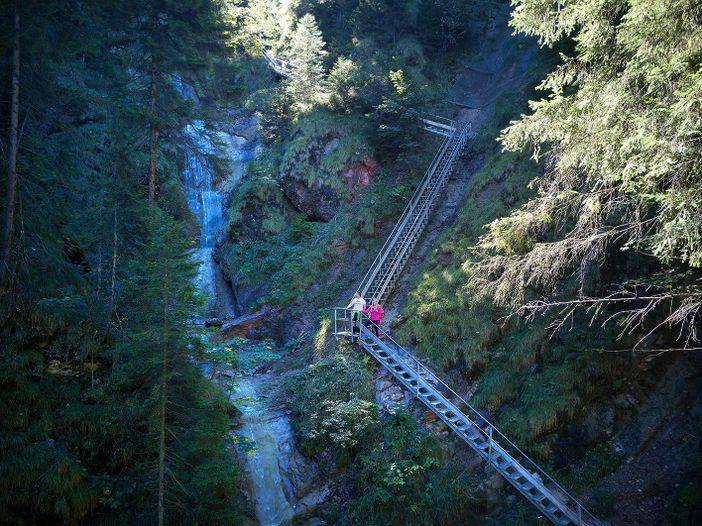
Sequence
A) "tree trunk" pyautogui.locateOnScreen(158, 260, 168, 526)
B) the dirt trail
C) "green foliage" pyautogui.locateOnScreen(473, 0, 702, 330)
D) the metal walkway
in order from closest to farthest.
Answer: "green foliage" pyautogui.locateOnScreen(473, 0, 702, 330) → "tree trunk" pyautogui.locateOnScreen(158, 260, 168, 526) → the metal walkway → the dirt trail

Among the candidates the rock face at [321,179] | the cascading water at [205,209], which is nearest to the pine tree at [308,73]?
the rock face at [321,179]

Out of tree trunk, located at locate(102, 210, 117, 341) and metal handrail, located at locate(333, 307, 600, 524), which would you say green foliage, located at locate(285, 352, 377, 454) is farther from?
tree trunk, located at locate(102, 210, 117, 341)

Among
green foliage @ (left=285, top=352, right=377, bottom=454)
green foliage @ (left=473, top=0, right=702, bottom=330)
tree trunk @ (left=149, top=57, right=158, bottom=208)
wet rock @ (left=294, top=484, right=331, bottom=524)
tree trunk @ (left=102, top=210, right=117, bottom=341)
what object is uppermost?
green foliage @ (left=473, top=0, right=702, bottom=330)

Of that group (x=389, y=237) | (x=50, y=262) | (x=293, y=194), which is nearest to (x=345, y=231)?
(x=389, y=237)

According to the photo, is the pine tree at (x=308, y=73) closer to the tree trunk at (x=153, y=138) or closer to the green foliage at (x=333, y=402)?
the tree trunk at (x=153, y=138)

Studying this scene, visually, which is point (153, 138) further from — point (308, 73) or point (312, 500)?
point (308, 73)

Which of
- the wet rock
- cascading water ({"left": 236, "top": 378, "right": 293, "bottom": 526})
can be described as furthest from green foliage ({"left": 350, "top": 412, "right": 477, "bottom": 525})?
cascading water ({"left": 236, "top": 378, "right": 293, "bottom": 526})

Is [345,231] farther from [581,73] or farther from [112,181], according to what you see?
[581,73]
